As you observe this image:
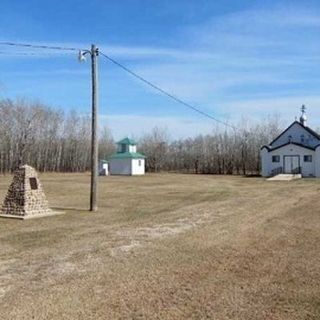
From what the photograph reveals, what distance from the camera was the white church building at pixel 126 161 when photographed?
65.6m

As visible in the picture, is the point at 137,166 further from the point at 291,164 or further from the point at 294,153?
the point at 294,153

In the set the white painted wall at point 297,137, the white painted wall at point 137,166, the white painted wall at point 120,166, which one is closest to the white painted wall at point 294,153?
the white painted wall at point 297,137

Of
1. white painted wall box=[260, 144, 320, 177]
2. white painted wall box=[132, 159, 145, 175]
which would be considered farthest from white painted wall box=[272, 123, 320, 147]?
white painted wall box=[132, 159, 145, 175]

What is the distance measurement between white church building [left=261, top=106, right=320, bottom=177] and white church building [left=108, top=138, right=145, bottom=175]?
16663 millimetres

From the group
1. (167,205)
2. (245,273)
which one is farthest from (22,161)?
(245,273)

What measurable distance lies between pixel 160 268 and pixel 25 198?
369 inches

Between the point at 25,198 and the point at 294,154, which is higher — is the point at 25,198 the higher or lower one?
the lower one

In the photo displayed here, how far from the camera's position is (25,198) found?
16.9 meters

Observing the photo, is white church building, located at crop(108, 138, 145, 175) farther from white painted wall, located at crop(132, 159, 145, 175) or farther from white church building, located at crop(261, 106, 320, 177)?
white church building, located at crop(261, 106, 320, 177)

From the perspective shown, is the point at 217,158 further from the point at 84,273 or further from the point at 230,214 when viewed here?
the point at 84,273

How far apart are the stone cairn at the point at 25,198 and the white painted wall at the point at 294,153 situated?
41.2 meters

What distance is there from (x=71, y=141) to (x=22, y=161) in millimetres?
13511

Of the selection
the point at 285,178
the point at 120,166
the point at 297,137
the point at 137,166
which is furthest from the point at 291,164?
the point at 120,166

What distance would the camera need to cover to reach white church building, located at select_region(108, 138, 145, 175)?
65.6 metres
